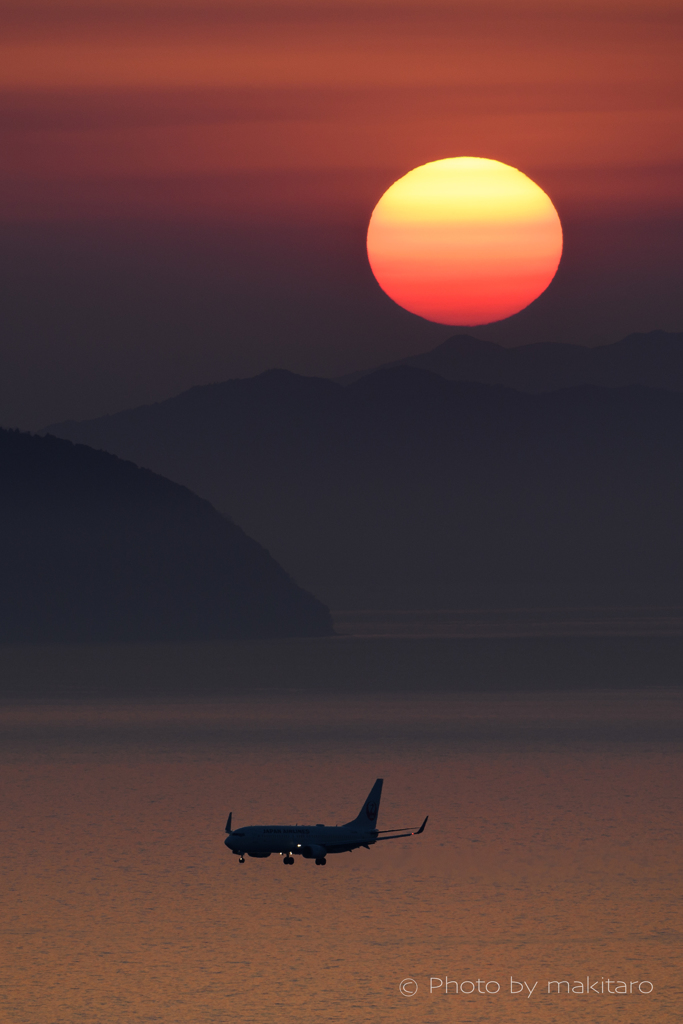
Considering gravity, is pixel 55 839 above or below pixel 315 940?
above

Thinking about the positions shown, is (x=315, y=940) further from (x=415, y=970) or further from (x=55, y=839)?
(x=55, y=839)

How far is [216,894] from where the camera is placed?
8194 centimetres

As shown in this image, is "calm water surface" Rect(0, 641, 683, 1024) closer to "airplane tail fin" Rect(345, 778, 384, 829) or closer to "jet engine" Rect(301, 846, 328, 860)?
"jet engine" Rect(301, 846, 328, 860)

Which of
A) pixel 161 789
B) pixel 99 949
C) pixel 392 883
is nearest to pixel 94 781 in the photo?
pixel 161 789

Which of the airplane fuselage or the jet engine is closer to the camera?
the jet engine

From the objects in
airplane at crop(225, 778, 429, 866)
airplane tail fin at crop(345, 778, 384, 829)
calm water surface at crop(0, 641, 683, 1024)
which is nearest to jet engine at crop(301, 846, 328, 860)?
airplane at crop(225, 778, 429, 866)

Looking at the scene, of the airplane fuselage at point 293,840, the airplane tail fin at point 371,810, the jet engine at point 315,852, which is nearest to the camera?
the airplane tail fin at point 371,810

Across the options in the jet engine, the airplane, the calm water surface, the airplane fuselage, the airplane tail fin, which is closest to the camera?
the calm water surface

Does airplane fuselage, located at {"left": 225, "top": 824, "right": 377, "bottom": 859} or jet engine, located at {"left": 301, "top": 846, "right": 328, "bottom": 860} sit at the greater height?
airplane fuselage, located at {"left": 225, "top": 824, "right": 377, "bottom": 859}

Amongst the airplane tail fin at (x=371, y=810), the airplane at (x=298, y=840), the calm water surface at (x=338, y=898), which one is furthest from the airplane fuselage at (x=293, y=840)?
the calm water surface at (x=338, y=898)

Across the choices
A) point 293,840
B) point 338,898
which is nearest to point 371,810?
point 338,898

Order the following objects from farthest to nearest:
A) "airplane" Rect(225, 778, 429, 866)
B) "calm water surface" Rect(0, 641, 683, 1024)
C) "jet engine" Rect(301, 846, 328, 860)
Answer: "airplane" Rect(225, 778, 429, 866)
"jet engine" Rect(301, 846, 328, 860)
"calm water surface" Rect(0, 641, 683, 1024)

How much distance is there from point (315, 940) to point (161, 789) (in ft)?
204

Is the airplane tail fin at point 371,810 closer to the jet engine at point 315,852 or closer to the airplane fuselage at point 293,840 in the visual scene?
the airplane fuselage at point 293,840
